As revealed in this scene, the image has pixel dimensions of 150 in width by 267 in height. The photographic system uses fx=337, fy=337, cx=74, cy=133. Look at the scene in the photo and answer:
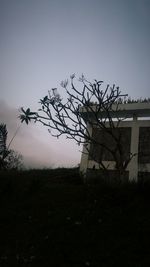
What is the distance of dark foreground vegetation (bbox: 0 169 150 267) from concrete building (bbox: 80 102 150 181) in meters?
Answer: 5.55

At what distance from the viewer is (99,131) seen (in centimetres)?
1720

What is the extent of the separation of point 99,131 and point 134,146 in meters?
2.06

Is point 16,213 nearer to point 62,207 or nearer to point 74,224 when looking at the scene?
point 62,207

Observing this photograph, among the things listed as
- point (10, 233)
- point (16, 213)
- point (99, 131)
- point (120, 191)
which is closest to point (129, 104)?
point (99, 131)

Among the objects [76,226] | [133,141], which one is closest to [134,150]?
[133,141]

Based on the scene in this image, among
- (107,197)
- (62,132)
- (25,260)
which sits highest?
(62,132)

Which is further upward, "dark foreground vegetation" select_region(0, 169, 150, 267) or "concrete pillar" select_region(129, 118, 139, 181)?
"concrete pillar" select_region(129, 118, 139, 181)

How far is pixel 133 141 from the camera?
1627 cm

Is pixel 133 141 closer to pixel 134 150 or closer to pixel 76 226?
pixel 134 150

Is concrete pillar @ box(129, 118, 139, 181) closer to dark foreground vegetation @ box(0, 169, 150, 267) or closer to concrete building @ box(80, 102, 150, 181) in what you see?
concrete building @ box(80, 102, 150, 181)

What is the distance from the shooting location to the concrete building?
1565 cm

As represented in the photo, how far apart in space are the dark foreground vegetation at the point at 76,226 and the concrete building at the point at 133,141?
18.2ft

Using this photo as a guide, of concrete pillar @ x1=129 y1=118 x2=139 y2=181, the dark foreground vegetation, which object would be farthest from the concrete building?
the dark foreground vegetation

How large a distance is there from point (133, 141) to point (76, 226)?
377 inches
